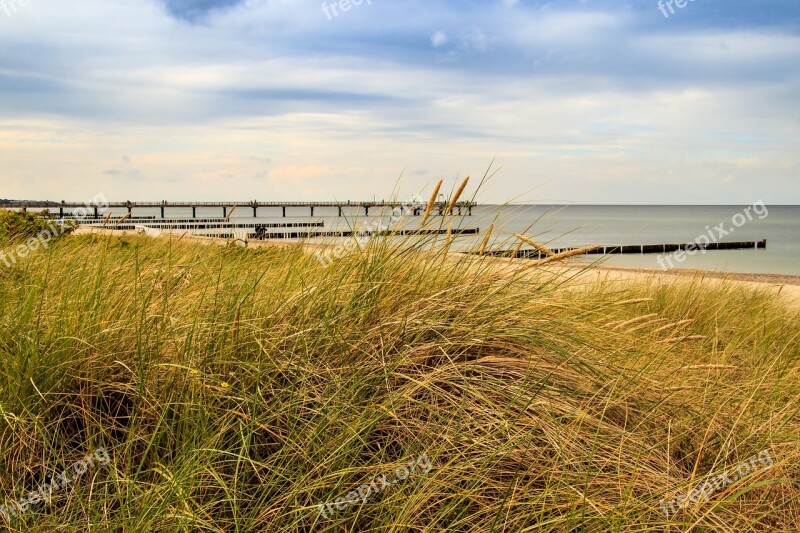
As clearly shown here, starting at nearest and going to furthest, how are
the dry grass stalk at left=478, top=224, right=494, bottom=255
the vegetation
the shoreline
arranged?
the dry grass stalk at left=478, top=224, right=494, bottom=255 < the shoreline < the vegetation

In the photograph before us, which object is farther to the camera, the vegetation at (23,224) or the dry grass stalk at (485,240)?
the vegetation at (23,224)

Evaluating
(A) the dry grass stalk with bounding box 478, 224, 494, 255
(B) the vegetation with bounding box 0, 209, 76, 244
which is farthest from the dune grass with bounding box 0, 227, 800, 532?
(B) the vegetation with bounding box 0, 209, 76, 244

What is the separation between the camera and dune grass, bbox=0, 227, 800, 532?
85.0 inches

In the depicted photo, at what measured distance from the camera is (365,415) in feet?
7.89

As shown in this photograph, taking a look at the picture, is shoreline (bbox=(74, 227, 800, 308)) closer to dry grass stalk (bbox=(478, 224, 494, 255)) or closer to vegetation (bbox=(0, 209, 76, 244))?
dry grass stalk (bbox=(478, 224, 494, 255))

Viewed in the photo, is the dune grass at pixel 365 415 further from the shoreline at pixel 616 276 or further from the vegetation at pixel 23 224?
the vegetation at pixel 23 224

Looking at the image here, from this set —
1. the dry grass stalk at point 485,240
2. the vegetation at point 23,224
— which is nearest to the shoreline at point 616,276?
the dry grass stalk at point 485,240

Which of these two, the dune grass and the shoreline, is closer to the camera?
the dune grass

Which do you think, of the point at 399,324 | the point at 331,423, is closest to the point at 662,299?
the point at 399,324

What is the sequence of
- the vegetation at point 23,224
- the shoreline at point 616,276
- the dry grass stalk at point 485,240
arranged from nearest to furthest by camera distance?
the dry grass stalk at point 485,240 → the shoreline at point 616,276 → the vegetation at point 23,224

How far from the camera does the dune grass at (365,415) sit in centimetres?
216

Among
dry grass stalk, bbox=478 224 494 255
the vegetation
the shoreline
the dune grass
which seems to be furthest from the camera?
the vegetation

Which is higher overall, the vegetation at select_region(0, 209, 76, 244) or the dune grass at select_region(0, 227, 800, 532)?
the vegetation at select_region(0, 209, 76, 244)

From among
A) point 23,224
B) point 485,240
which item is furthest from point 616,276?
point 23,224
